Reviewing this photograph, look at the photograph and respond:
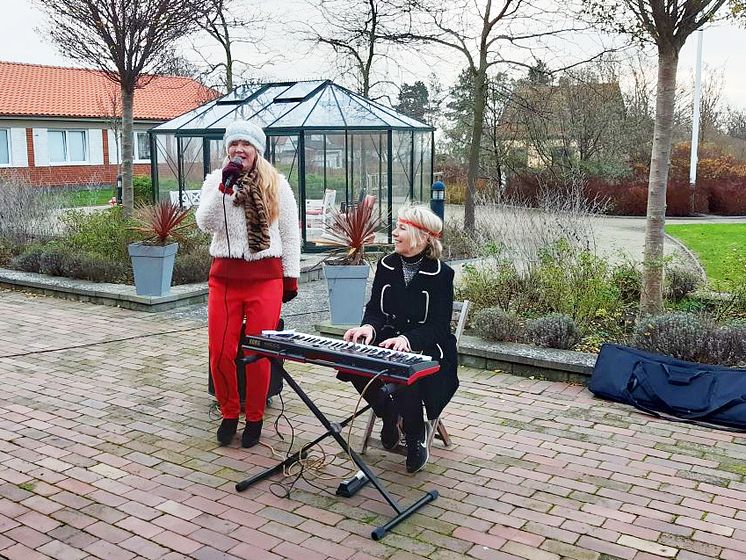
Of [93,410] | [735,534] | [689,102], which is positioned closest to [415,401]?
[735,534]

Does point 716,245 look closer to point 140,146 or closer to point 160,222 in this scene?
point 160,222

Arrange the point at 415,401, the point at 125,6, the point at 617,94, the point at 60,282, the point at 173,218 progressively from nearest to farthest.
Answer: the point at 415,401
the point at 173,218
the point at 60,282
the point at 125,6
the point at 617,94

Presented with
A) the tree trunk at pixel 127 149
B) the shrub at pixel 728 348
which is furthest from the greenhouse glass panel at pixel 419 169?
the shrub at pixel 728 348

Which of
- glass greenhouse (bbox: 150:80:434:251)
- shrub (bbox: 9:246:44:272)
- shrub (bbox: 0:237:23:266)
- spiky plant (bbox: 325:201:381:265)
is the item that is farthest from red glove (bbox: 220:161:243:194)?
shrub (bbox: 0:237:23:266)

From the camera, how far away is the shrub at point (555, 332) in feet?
21.0

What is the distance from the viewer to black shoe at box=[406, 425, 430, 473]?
14.1ft

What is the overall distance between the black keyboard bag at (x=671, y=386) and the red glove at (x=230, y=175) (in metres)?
2.92

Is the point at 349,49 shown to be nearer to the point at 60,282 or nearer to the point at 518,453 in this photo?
the point at 60,282

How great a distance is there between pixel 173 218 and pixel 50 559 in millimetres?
5646

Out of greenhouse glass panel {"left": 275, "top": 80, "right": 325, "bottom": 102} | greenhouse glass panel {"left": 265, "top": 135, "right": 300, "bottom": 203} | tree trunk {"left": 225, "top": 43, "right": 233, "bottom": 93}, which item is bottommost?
greenhouse glass panel {"left": 265, "top": 135, "right": 300, "bottom": 203}

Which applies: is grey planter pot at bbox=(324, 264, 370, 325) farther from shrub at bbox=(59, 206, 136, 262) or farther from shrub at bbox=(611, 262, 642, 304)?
shrub at bbox=(59, 206, 136, 262)

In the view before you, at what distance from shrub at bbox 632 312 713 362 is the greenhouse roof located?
800 centimetres

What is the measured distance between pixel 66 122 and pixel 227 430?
29.6 meters

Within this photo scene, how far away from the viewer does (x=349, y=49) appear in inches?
634
